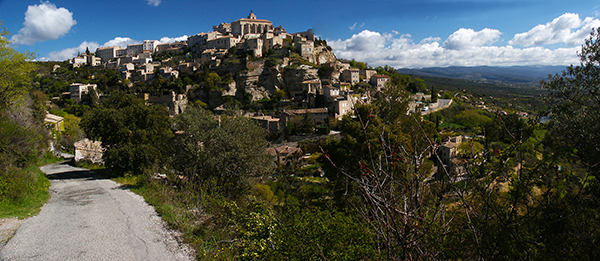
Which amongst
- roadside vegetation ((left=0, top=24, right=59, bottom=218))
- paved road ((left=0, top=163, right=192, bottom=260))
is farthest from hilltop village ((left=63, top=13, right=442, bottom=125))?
paved road ((left=0, top=163, right=192, bottom=260))

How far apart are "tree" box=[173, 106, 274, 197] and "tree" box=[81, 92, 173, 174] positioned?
211 cm

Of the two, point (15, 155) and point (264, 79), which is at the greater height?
point (264, 79)

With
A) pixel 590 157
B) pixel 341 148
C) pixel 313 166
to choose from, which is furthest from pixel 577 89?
pixel 313 166

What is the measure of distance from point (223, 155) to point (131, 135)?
21.1 feet

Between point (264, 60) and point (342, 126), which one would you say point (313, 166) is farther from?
point (264, 60)

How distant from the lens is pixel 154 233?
234 inches

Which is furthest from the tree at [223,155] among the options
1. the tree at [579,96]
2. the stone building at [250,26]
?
the stone building at [250,26]

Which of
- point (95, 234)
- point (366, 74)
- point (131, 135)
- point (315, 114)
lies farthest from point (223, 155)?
point (366, 74)

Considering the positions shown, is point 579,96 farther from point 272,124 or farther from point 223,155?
point 272,124

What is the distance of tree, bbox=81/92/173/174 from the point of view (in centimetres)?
1209

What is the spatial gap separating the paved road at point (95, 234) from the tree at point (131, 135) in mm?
Answer: 3969

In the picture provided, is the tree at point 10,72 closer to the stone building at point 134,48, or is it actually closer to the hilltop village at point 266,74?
the hilltop village at point 266,74

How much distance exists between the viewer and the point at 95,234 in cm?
566

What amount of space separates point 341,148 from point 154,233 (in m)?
9.16
